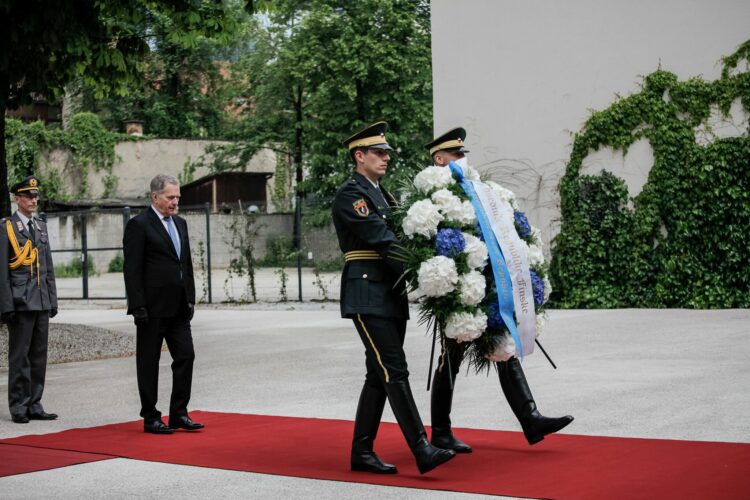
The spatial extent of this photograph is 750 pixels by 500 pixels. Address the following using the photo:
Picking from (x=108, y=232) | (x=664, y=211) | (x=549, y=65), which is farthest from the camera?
(x=108, y=232)

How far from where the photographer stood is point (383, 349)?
636 cm

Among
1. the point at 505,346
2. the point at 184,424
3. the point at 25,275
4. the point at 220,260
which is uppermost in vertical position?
the point at 25,275

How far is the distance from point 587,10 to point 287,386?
12488 mm

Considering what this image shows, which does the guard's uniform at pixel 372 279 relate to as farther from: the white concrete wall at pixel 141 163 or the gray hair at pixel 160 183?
the white concrete wall at pixel 141 163

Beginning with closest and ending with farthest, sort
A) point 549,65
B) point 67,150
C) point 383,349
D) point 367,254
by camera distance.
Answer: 1. point 383,349
2. point 367,254
3. point 549,65
4. point 67,150

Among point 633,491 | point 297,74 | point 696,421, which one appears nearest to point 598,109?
point 696,421

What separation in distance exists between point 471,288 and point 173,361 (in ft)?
10.4

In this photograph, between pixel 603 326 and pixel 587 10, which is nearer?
pixel 603 326

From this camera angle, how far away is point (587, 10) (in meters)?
20.6

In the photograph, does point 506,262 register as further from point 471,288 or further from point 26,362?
point 26,362

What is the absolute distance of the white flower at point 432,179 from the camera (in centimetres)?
651

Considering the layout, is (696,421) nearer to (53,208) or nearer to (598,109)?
(598,109)

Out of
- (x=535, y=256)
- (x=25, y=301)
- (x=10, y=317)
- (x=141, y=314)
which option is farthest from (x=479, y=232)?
(x=10, y=317)

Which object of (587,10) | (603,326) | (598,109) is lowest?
(603,326)
